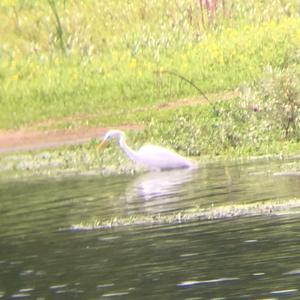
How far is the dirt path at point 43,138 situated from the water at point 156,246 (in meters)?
10.6

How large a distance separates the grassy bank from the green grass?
30 mm

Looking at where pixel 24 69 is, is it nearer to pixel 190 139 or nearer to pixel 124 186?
pixel 190 139

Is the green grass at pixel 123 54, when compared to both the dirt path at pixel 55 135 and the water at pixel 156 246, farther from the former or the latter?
the water at pixel 156 246

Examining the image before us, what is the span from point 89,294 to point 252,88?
19.0 meters

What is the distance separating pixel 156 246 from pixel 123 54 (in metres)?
26.0

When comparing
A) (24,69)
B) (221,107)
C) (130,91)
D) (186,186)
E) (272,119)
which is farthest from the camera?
(24,69)

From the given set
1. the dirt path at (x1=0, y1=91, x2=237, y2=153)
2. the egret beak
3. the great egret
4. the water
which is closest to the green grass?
the dirt path at (x1=0, y1=91, x2=237, y2=153)

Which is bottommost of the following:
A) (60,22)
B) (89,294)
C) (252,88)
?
(89,294)

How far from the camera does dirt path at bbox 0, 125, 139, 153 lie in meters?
31.9

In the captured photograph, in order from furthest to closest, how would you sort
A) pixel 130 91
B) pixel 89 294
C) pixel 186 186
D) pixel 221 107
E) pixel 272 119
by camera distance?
pixel 130 91 → pixel 221 107 → pixel 272 119 → pixel 186 186 → pixel 89 294

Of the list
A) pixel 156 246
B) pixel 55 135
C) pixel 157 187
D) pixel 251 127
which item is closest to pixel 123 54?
pixel 55 135

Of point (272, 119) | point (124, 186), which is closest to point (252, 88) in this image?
point (272, 119)

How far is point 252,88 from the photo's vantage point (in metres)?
30.4

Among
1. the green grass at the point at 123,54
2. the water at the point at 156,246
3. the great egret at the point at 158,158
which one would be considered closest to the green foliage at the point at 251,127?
the great egret at the point at 158,158
